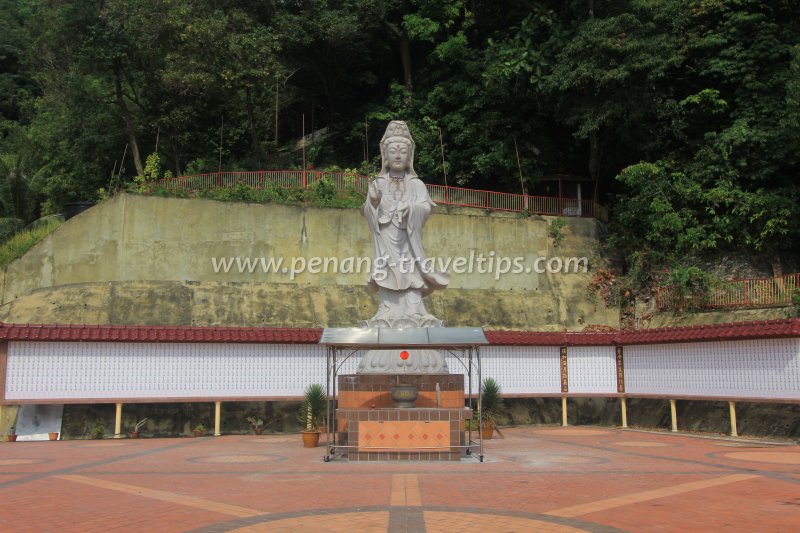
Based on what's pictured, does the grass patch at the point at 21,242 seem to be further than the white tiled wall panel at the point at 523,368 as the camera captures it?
Yes

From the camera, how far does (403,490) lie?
384 inches

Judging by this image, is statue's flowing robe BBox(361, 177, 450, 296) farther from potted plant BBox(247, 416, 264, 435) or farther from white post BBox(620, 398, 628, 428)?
white post BBox(620, 398, 628, 428)

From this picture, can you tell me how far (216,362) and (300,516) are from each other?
11.0 metres

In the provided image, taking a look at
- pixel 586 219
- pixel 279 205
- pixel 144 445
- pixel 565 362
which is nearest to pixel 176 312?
pixel 279 205

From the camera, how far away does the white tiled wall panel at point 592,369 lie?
20.7 meters

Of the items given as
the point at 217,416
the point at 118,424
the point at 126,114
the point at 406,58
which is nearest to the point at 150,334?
the point at 118,424

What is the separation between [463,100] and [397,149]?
20.5 meters

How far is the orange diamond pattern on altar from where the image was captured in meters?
13.0

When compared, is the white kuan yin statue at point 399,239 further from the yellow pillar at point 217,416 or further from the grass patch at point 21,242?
the grass patch at point 21,242

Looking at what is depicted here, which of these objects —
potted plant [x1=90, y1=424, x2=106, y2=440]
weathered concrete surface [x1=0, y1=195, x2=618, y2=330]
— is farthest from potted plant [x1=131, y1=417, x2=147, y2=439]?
weathered concrete surface [x1=0, y1=195, x2=618, y2=330]

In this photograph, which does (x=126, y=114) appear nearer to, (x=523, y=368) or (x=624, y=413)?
(x=523, y=368)

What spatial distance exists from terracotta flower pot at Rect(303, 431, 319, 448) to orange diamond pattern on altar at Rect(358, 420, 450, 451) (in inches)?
104

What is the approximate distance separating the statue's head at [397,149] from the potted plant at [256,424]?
24.8 ft

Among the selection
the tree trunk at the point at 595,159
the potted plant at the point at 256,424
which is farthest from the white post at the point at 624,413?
the tree trunk at the point at 595,159
